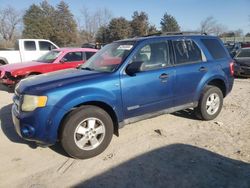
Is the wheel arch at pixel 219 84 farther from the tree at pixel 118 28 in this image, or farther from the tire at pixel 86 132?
the tree at pixel 118 28

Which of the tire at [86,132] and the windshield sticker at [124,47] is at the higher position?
the windshield sticker at [124,47]

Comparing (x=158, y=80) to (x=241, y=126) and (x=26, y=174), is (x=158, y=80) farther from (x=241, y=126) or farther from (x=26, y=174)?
(x=26, y=174)

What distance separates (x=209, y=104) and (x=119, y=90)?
2359 mm

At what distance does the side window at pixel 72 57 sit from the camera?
975cm

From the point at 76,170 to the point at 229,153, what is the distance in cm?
237

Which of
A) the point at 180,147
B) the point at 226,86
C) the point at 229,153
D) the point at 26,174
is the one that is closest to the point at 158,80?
the point at 180,147

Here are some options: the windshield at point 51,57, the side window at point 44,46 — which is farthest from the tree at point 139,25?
the windshield at point 51,57

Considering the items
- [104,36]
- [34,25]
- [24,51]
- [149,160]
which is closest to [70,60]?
[24,51]

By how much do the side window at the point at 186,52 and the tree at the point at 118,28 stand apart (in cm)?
4622

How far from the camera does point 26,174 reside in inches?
151

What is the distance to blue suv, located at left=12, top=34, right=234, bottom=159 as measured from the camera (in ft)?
12.9

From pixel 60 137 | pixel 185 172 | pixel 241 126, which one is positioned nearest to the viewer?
pixel 185 172

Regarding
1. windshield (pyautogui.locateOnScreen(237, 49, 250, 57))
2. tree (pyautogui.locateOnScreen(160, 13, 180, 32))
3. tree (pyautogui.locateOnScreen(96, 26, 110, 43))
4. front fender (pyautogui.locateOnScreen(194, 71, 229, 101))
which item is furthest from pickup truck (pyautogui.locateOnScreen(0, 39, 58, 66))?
tree (pyautogui.locateOnScreen(160, 13, 180, 32))

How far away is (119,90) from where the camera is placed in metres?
4.40
